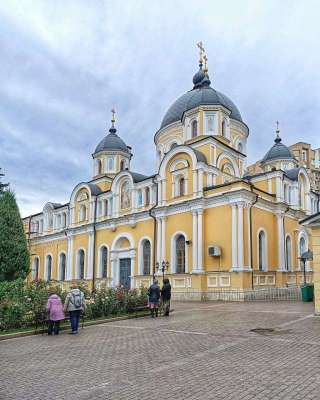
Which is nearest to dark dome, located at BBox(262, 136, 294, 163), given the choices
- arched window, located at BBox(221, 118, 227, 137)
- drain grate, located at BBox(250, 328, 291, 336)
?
arched window, located at BBox(221, 118, 227, 137)

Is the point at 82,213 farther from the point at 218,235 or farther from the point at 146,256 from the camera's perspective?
the point at 218,235

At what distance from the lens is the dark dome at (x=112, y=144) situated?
1614 inches

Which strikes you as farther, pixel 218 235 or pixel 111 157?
pixel 111 157

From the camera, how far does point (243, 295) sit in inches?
917

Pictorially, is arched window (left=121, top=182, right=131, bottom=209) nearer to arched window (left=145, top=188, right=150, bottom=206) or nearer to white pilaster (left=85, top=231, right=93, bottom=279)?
arched window (left=145, top=188, right=150, bottom=206)

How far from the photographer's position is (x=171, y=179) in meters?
29.0

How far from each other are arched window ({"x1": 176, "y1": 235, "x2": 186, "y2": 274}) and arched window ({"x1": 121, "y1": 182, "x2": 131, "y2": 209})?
6924 millimetres

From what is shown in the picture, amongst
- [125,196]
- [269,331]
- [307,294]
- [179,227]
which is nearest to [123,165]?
[125,196]

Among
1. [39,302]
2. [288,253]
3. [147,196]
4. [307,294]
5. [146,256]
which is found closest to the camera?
[39,302]

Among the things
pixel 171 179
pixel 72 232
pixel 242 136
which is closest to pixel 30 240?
pixel 72 232

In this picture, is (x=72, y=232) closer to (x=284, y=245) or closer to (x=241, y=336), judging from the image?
(x=284, y=245)

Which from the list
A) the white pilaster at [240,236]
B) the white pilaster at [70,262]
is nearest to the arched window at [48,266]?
the white pilaster at [70,262]

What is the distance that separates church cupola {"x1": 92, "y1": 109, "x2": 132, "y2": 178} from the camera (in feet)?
133

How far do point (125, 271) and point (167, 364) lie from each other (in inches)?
971
